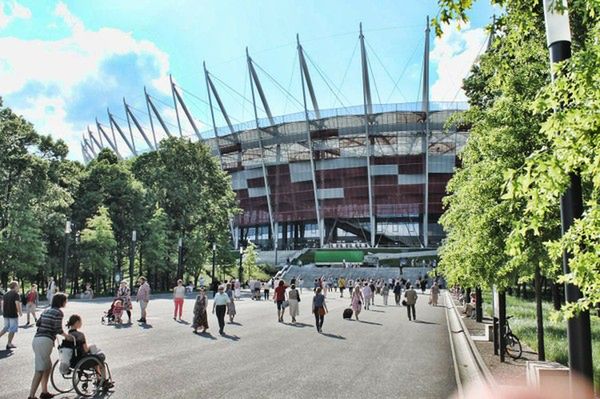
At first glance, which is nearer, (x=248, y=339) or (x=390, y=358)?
(x=390, y=358)

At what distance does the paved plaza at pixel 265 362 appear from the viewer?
28.6 ft

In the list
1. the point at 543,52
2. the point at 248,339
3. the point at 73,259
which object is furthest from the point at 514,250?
the point at 73,259

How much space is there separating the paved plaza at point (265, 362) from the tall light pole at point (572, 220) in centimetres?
437

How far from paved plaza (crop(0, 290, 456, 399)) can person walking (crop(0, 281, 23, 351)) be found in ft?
1.68

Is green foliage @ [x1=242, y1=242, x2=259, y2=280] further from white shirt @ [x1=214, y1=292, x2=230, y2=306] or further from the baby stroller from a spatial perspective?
white shirt @ [x1=214, y1=292, x2=230, y2=306]

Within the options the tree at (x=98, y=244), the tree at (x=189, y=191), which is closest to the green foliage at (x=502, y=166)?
the tree at (x=98, y=244)

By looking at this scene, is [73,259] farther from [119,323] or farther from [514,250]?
[514,250]

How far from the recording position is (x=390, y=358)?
12289 millimetres

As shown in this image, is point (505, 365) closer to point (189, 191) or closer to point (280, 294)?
point (280, 294)

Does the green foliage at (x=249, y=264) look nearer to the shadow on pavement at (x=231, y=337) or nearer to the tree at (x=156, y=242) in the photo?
the tree at (x=156, y=242)

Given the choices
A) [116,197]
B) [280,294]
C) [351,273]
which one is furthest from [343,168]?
[280,294]

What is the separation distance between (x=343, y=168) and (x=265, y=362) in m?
73.9

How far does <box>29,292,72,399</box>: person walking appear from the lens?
7.57 metres

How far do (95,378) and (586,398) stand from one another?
7.44 m
